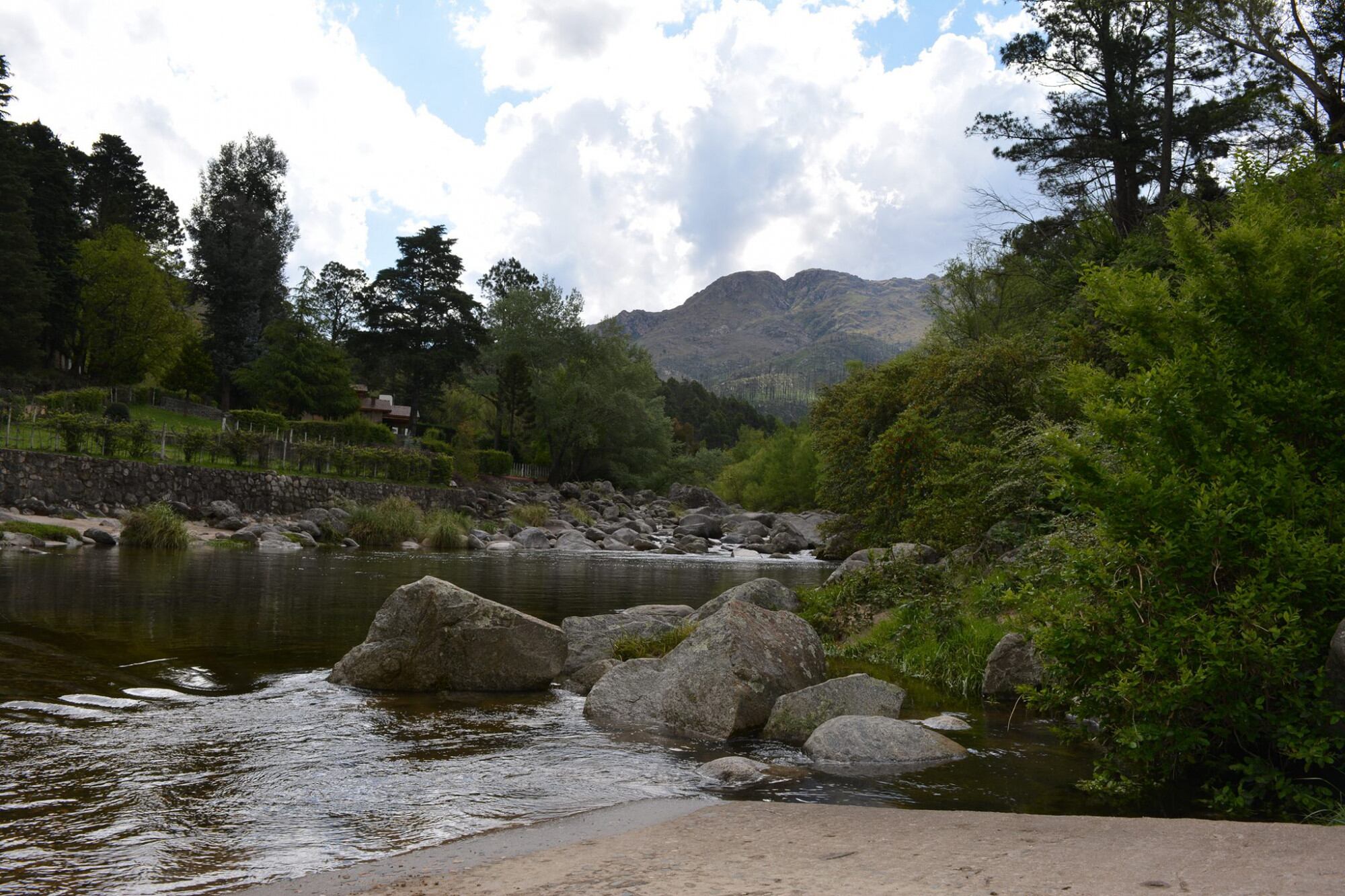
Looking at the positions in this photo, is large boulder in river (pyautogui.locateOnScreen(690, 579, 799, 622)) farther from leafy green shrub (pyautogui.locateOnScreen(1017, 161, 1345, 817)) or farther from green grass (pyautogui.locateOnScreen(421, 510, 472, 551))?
green grass (pyautogui.locateOnScreen(421, 510, 472, 551))

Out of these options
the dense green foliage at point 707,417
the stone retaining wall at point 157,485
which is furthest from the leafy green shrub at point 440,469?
the dense green foliage at point 707,417

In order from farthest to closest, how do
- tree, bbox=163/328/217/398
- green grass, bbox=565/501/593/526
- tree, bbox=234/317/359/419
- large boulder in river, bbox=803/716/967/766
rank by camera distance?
tree, bbox=163/328/217/398, tree, bbox=234/317/359/419, green grass, bbox=565/501/593/526, large boulder in river, bbox=803/716/967/766

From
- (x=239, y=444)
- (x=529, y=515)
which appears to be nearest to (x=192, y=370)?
(x=239, y=444)

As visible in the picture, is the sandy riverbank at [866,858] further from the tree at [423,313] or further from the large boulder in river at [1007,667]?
the tree at [423,313]

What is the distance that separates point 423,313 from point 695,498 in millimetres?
24905

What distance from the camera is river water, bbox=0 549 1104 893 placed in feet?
16.8

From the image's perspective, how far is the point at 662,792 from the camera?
6.66 meters

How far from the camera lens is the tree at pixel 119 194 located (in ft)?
231

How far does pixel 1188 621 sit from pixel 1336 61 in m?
22.0

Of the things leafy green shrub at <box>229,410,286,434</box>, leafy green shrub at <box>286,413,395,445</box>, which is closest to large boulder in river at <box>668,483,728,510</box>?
leafy green shrub at <box>286,413,395,445</box>

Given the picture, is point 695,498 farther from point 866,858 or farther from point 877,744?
point 866,858

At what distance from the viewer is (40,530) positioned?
79.7 ft

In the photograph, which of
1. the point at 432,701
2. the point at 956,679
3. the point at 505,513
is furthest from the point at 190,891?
the point at 505,513

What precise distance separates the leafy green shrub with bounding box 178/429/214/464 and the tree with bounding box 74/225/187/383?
89.5 ft
